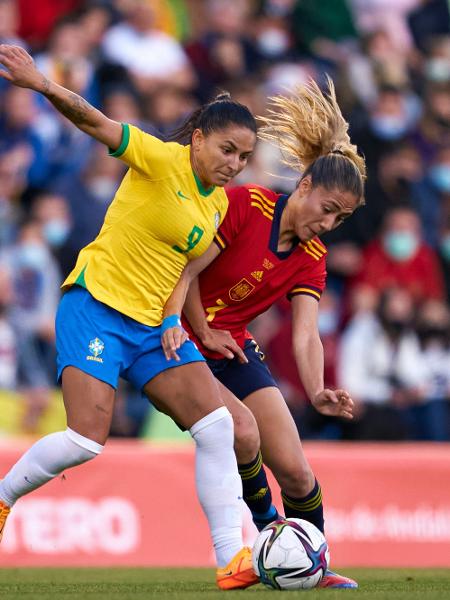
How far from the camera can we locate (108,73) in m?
11.4

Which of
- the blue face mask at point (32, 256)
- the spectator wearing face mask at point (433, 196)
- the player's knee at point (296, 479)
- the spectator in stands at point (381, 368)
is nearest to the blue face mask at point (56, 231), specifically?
the blue face mask at point (32, 256)

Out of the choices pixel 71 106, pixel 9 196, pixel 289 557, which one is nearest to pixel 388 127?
pixel 9 196

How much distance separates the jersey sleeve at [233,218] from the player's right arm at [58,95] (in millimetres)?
841

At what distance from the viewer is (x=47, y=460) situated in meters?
5.42

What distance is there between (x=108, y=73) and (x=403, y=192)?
3059mm

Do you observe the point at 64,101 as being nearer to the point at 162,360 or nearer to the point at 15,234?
the point at 162,360

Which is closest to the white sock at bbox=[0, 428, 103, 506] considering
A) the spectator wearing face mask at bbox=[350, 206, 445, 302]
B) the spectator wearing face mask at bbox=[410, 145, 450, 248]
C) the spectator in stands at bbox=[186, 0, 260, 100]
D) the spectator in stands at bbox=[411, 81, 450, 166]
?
the spectator wearing face mask at bbox=[350, 206, 445, 302]

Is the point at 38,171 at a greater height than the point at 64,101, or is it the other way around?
the point at 38,171

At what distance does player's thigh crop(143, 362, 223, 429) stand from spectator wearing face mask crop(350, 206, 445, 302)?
19.6 feet

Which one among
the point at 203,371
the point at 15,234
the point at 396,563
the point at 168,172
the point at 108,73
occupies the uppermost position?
the point at 108,73

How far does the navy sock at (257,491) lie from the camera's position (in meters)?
6.05

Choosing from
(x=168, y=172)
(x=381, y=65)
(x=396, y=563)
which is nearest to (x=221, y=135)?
(x=168, y=172)

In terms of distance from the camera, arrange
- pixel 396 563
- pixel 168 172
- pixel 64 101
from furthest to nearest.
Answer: pixel 396 563
pixel 168 172
pixel 64 101

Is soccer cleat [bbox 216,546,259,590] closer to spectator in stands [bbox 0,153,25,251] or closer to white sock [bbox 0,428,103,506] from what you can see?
white sock [bbox 0,428,103,506]
